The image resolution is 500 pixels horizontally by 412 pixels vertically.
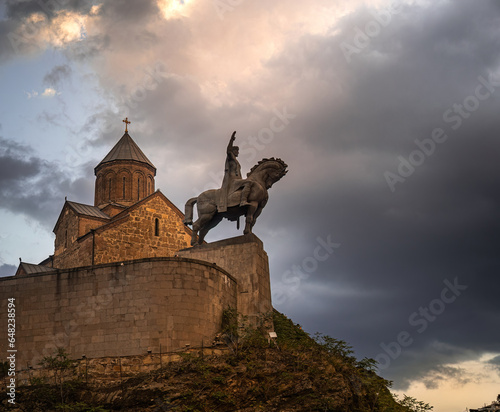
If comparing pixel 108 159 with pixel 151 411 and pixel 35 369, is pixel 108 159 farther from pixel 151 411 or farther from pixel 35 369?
pixel 151 411

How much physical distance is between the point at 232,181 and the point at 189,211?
2.00 meters

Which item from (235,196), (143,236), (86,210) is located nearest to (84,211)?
(86,210)

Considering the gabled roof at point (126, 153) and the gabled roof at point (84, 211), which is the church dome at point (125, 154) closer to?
the gabled roof at point (126, 153)

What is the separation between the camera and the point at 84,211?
1508 inches

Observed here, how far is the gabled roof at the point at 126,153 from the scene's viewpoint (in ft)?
141

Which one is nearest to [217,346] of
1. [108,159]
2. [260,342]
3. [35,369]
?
[260,342]

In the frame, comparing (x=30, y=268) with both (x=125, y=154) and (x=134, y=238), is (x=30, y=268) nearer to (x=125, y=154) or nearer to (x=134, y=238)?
(x=134, y=238)

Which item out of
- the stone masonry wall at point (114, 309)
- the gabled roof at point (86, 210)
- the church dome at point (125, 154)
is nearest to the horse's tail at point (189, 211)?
the stone masonry wall at point (114, 309)

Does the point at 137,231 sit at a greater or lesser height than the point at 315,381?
greater

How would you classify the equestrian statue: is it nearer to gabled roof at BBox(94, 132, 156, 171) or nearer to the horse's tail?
the horse's tail

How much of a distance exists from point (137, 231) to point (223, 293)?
1492 centimetres

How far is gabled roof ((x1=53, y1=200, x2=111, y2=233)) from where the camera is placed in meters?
37.7

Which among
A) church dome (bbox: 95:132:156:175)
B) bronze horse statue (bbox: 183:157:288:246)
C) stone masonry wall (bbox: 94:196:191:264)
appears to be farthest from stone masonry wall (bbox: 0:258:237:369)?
church dome (bbox: 95:132:156:175)

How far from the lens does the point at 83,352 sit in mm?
20094
